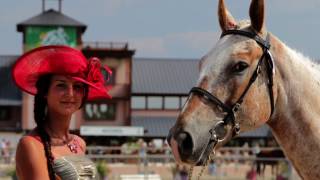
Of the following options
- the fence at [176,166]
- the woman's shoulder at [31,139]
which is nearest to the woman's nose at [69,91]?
the woman's shoulder at [31,139]

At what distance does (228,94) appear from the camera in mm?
3406

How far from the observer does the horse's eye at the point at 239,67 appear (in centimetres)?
341

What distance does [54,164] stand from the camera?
10.1 ft

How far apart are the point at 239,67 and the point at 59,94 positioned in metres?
0.86

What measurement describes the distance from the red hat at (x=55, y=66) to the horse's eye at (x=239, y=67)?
2.08ft

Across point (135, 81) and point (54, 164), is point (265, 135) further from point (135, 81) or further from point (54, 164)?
point (54, 164)

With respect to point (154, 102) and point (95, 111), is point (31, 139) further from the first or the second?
point (154, 102)

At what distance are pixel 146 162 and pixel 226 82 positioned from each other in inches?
468

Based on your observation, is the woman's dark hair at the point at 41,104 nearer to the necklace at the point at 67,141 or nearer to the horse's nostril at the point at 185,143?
the necklace at the point at 67,141

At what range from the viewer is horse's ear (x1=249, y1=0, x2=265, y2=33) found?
3.46 m

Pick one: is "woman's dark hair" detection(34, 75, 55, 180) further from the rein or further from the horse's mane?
the horse's mane

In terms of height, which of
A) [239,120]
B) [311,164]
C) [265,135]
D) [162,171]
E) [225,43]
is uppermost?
[225,43]

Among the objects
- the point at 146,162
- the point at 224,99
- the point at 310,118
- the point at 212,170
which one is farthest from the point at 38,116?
the point at 212,170

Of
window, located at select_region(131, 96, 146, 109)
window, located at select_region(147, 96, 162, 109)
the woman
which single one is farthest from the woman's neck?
window, located at select_region(147, 96, 162, 109)
